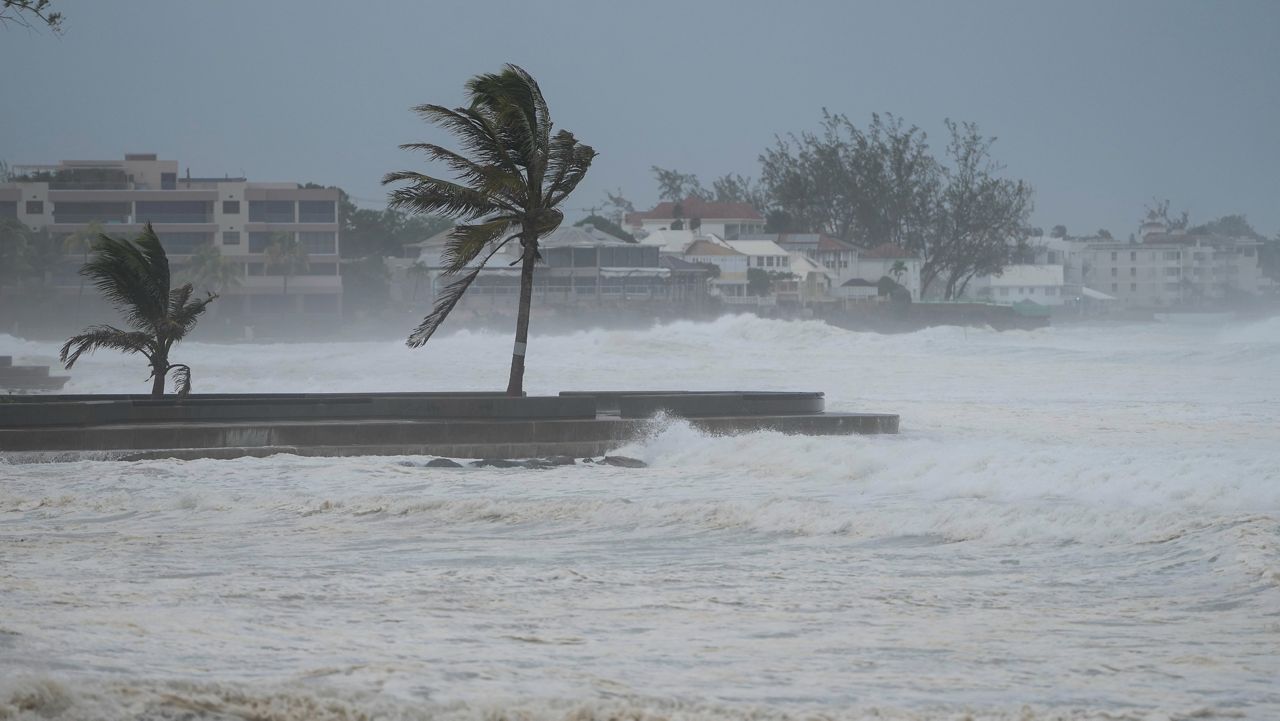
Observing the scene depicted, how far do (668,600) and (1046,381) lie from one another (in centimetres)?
3309

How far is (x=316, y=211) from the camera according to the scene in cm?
8756

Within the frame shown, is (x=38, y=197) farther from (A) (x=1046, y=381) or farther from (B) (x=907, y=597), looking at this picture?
(B) (x=907, y=597)

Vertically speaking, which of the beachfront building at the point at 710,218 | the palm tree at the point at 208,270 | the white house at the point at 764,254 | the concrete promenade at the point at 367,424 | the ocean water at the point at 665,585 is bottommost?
the ocean water at the point at 665,585

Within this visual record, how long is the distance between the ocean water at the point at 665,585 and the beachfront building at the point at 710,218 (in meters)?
99.3

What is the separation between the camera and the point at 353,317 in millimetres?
89625

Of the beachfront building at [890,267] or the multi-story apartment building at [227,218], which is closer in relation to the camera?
the multi-story apartment building at [227,218]

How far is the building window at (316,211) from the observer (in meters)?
87.0

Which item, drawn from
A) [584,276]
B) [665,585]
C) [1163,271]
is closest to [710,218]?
[584,276]

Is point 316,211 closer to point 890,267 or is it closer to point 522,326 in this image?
point 890,267

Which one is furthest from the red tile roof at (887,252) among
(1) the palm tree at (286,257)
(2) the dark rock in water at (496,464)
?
(2) the dark rock in water at (496,464)

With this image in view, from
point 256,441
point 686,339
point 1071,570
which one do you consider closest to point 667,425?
point 256,441

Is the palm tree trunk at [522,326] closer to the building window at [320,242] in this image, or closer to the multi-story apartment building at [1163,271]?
the building window at [320,242]

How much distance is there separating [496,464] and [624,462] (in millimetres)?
1536

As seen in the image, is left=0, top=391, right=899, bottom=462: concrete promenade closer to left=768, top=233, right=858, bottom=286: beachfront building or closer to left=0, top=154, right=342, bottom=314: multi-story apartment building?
left=0, top=154, right=342, bottom=314: multi-story apartment building
